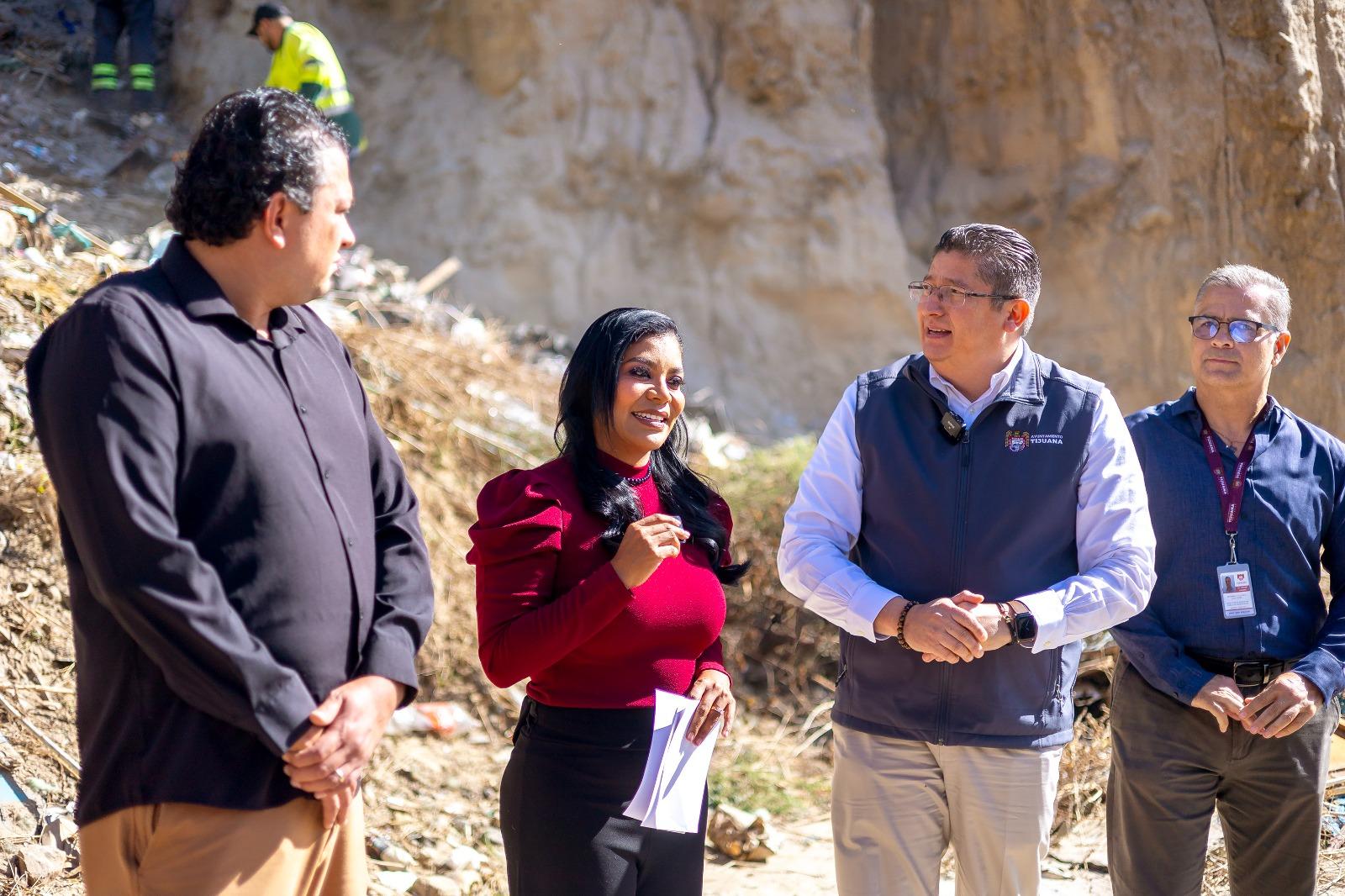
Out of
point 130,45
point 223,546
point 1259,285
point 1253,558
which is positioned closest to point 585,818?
point 223,546

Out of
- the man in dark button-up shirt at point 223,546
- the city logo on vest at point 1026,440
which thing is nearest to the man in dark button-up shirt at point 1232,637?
the city logo on vest at point 1026,440

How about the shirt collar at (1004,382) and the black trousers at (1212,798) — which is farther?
the black trousers at (1212,798)

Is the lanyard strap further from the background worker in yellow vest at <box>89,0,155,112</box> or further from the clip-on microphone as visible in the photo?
the background worker in yellow vest at <box>89,0,155,112</box>

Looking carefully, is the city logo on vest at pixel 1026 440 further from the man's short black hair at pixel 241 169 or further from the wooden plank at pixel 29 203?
the wooden plank at pixel 29 203

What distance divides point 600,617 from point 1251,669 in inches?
71.6

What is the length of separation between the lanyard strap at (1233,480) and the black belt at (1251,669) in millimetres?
268

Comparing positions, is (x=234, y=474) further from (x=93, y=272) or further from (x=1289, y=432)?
(x=93, y=272)

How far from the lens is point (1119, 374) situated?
31.2 ft

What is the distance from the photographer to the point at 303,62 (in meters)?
8.46

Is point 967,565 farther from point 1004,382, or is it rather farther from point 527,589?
point 527,589

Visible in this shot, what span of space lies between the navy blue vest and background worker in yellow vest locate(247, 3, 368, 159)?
6.42 meters

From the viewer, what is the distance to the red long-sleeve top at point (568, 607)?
8.70 ft

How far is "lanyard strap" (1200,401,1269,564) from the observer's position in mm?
3352

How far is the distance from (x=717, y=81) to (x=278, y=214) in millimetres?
8693
